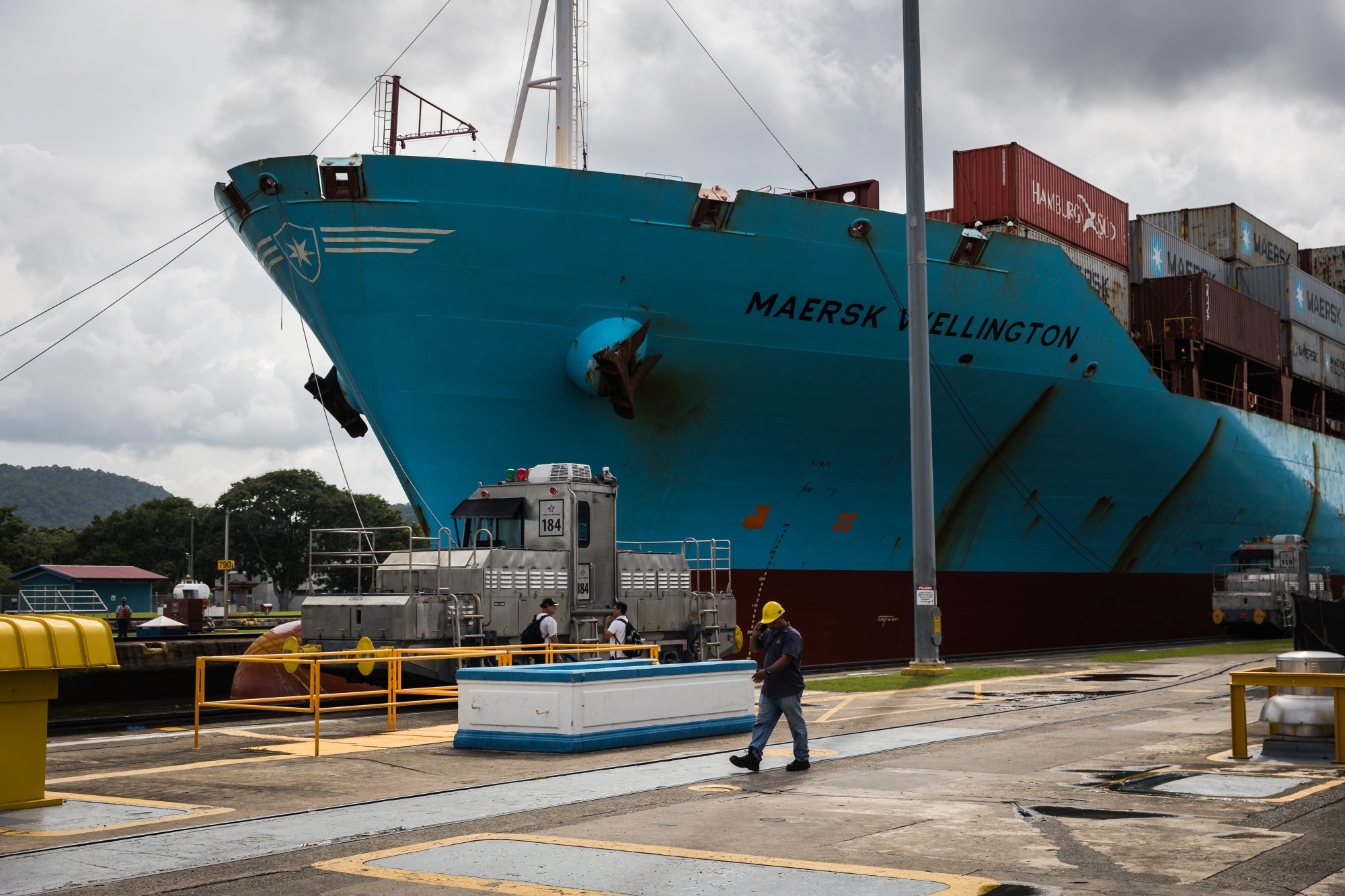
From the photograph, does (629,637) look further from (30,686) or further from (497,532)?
(30,686)

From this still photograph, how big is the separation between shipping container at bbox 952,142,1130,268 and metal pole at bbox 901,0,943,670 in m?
8.02

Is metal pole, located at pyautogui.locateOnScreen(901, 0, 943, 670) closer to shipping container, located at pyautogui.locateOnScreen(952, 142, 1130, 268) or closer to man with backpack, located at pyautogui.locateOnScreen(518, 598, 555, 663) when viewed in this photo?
man with backpack, located at pyautogui.locateOnScreen(518, 598, 555, 663)

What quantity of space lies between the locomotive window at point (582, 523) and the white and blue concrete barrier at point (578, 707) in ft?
18.9

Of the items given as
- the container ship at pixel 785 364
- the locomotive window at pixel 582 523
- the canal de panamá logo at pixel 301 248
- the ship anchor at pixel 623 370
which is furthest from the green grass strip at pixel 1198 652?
the canal de panamá logo at pixel 301 248

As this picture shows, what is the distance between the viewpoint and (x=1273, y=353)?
39.8 meters

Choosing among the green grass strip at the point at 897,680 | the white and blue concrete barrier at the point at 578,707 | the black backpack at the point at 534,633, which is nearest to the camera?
the white and blue concrete barrier at the point at 578,707

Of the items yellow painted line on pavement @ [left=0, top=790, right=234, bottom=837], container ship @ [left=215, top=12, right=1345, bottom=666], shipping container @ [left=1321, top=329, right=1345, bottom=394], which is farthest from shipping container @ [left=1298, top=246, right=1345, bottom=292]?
yellow painted line on pavement @ [left=0, top=790, right=234, bottom=837]

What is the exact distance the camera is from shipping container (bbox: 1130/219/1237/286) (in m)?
35.0

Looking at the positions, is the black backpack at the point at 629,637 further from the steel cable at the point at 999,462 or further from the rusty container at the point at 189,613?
the rusty container at the point at 189,613

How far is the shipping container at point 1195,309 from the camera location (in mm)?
34094

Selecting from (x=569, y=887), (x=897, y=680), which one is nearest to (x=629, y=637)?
(x=897, y=680)

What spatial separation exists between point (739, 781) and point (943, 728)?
4.28m

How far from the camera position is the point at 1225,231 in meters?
41.7

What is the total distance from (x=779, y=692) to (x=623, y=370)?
10.9 m
